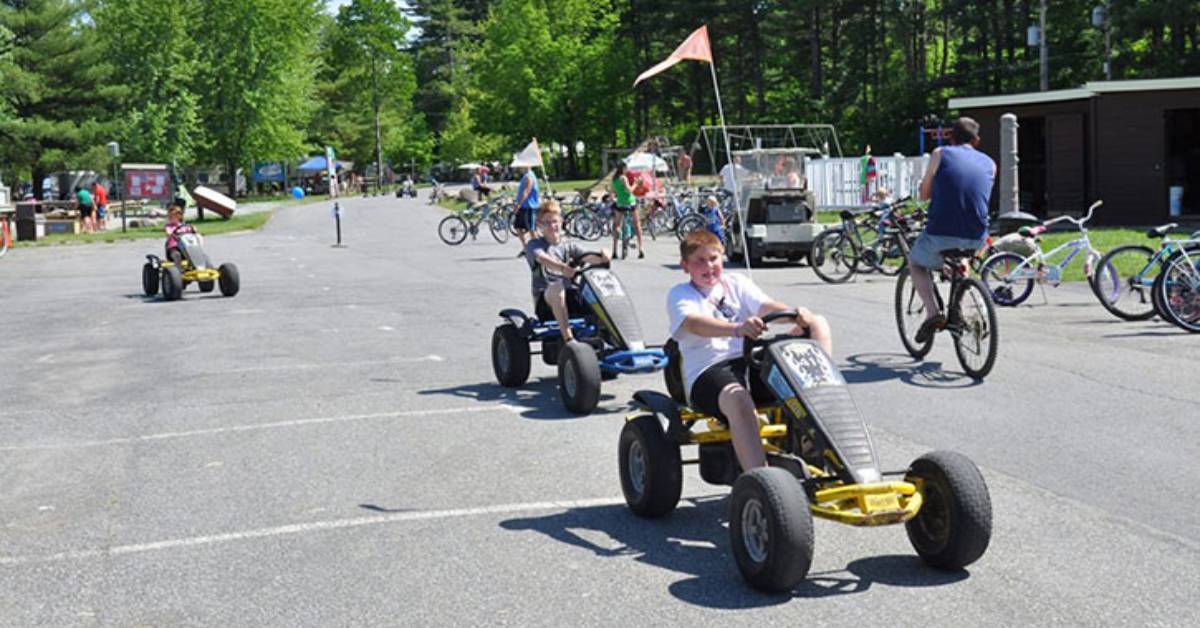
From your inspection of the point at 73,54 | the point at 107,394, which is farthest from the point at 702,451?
the point at 73,54

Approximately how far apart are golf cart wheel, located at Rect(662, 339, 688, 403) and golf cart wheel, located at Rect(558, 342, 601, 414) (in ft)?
5.97

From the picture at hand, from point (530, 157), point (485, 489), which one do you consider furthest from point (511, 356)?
point (530, 157)

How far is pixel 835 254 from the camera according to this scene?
18.4m

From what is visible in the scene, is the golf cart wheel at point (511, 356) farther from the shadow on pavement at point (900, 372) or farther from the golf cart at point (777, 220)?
the golf cart at point (777, 220)

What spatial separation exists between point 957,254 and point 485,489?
4.83 m

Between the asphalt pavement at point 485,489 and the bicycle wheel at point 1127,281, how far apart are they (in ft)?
0.81

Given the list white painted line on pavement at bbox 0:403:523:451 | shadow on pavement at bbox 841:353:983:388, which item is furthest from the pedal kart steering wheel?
shadow on pavement at bbox 841:353:983:388

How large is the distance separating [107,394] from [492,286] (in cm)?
909

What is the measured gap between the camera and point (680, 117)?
8712cm

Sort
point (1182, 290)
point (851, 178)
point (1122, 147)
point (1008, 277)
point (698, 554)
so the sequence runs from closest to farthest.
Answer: point (698, 554) → point (1182, 290) → point (1008, 277) → point (1122, 147) → point (851, 178)

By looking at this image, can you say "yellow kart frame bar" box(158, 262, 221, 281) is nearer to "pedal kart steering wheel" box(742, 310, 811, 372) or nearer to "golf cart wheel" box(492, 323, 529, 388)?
"golf cart wheel" box(492, 323, 529, 388)

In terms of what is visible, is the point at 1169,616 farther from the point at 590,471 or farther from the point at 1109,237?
the point at 1109,237

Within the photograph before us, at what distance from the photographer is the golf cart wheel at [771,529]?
487 centimetres

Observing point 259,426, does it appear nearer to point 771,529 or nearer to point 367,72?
point 771,529
